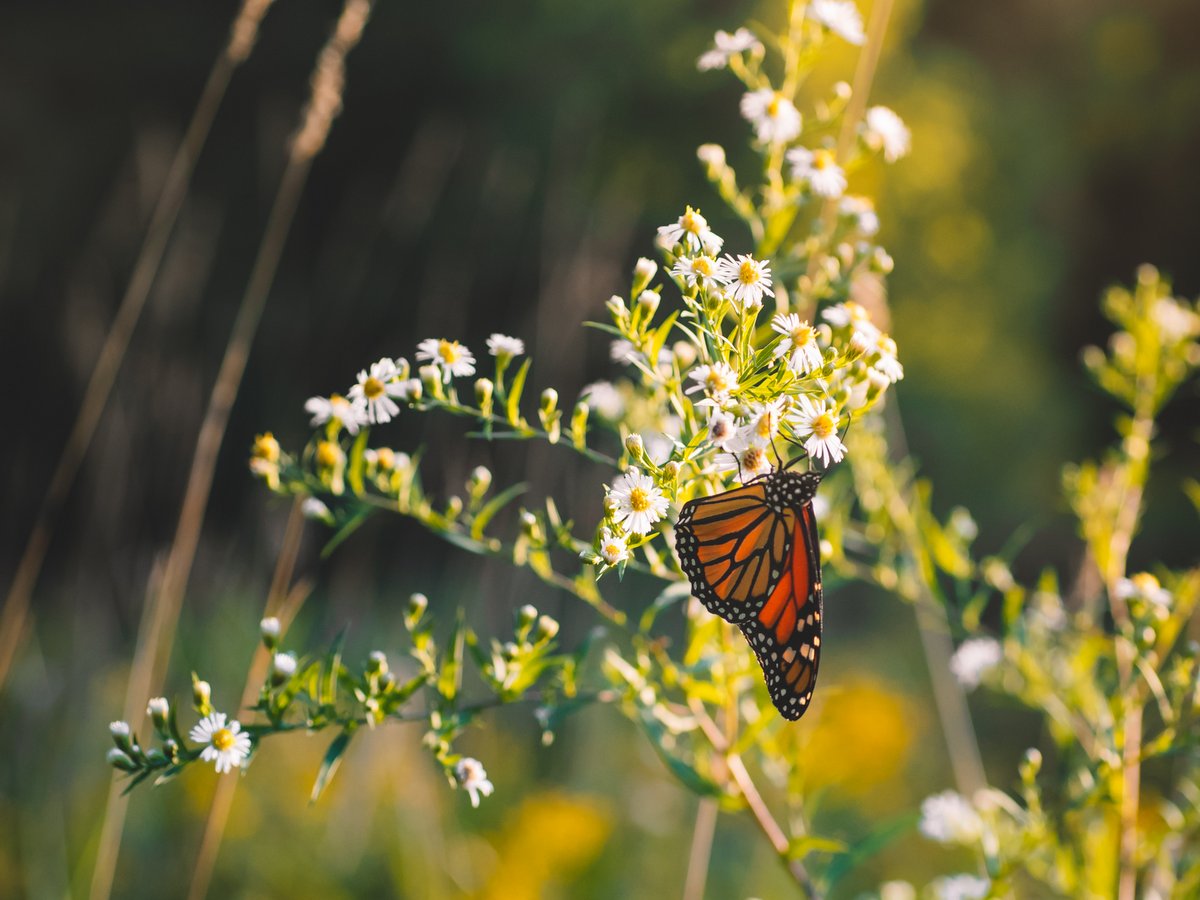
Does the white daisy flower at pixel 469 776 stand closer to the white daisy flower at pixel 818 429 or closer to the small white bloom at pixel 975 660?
the white daisy flower at pixel 818 429

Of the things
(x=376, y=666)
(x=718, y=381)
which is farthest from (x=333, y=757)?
(x=718, y=381)

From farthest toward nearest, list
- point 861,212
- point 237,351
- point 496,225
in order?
point 496,225 → point 237,351 → point 861,212

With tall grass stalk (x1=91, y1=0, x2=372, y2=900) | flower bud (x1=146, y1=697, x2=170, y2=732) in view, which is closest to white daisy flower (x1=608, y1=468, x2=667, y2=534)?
flower bud (x1=146, y1=697, x2=170, y2=732)

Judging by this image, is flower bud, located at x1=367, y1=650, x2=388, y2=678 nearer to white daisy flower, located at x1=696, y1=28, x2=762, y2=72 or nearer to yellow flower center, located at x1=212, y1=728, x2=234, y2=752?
yellow flower center, located at x1=212, y1=728, x2=234, y2=752

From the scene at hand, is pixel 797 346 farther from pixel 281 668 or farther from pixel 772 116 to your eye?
pixel 281 668

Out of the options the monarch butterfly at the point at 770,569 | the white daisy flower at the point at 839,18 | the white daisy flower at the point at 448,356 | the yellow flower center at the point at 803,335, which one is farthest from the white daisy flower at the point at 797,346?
the white daisy flower at the point at 839,18

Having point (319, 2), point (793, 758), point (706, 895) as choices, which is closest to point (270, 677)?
point (793, 758)
